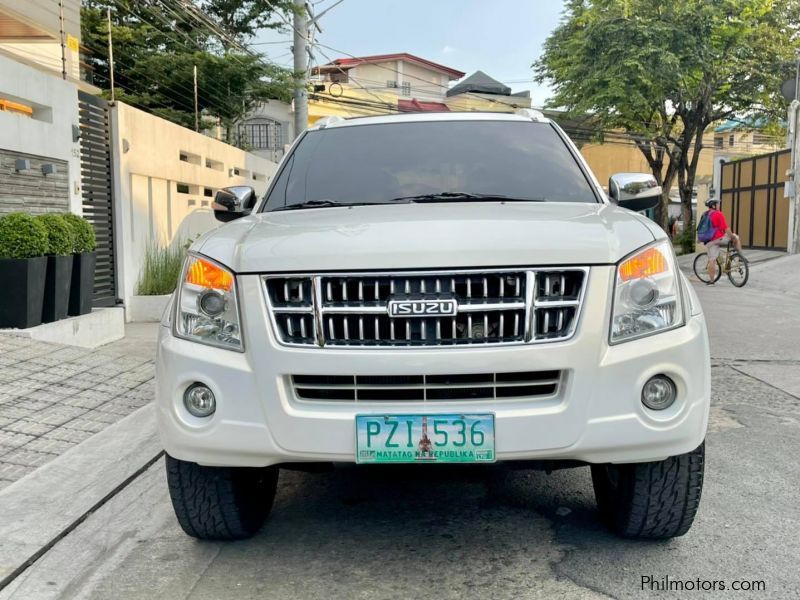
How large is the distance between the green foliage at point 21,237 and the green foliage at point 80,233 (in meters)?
0.66

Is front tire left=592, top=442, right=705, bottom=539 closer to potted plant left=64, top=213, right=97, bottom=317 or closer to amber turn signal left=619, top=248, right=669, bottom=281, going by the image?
amber turn signal left=619, top=248, right=669, bottom=281

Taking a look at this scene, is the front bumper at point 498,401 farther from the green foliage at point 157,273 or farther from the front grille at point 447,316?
the green foliage at point 157,273

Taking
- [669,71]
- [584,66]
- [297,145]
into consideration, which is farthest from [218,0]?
[297,145]

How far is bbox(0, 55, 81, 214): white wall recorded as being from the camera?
7941mm

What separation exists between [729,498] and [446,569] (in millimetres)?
1544

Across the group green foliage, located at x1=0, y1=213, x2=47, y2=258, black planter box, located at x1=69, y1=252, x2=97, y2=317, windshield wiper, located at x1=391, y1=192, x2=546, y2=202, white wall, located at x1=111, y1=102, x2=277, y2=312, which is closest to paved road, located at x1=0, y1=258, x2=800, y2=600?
windshield wiper, located at x1=391, y1=192, x2=546, y2=202

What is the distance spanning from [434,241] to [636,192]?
1627 mm

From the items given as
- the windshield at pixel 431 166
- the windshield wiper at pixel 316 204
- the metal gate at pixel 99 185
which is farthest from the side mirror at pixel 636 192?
the metal gate at pixel 99 185

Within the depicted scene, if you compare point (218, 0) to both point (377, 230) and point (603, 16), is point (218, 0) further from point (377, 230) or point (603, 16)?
point (377, 230)

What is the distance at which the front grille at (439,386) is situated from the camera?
272 centimetres

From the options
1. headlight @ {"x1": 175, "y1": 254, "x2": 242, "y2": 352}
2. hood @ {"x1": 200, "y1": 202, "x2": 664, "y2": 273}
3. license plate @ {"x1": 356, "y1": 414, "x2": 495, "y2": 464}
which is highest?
hood @ {"x1": 200, "y1": 202, "x2": 664, "y2": 273}

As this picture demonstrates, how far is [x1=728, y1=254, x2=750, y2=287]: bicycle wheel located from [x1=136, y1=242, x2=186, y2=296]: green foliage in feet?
34.9

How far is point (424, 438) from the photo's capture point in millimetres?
2697

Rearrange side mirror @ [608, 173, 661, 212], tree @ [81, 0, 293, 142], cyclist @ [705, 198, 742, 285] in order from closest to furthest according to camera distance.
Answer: side mirror @ [608, 173, 661, 212]
cyclist @ [705, 198, 742, 285]
tree @ [81, 0, 293, 142]
